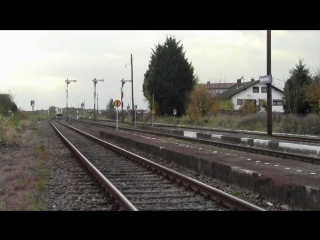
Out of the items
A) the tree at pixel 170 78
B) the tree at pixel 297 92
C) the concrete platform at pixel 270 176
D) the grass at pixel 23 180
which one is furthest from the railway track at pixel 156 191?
the tree at pixel 170 78

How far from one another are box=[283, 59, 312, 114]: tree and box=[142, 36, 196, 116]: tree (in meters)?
20.3

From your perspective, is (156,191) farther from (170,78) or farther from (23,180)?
(170,78)

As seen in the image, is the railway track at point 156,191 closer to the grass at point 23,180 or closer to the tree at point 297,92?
the grass at point 23,180

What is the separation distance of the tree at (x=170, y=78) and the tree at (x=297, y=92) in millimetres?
20313

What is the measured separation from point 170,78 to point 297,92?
28.6m

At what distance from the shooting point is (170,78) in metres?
70.1

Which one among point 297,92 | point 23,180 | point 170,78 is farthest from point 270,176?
point 170,78

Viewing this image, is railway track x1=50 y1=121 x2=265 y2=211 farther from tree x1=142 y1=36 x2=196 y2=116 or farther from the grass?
tree x1=142 y1=36 x2=196 y2=116

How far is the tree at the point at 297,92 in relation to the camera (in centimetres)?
4372
